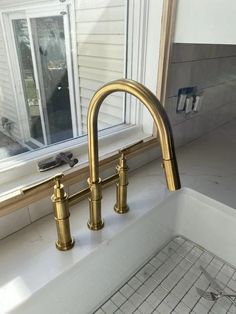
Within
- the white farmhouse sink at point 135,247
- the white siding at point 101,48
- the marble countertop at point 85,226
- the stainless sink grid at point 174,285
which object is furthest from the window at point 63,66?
the stainless sink grid at point 174,285

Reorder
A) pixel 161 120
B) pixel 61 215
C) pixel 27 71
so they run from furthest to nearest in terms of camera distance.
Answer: pixel 27 71, pixel 61 215, pixel 161 120

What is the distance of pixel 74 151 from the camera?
0.88 metres

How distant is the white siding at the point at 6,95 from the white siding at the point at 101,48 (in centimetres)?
27

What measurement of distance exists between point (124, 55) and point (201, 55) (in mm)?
350

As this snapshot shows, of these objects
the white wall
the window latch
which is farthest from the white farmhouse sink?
the white wall

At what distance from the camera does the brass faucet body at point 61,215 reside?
572 millimetres

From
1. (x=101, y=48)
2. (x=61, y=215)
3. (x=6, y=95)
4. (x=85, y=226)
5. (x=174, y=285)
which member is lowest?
(x=174, y=285)

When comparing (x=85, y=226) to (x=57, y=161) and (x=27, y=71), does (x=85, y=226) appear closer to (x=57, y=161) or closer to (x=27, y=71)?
(x=57, y=161)

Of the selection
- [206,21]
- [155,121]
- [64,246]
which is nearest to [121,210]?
[64,246]

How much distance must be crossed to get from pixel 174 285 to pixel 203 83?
889mm

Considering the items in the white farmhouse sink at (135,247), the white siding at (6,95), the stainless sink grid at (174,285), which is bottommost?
the stainless sink grid at (174,285)

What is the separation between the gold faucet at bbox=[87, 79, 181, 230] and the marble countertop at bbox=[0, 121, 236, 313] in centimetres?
7

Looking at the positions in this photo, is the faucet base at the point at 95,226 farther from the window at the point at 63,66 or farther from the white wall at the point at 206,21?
the white wall at the point at 206,21

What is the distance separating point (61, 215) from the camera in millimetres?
595
